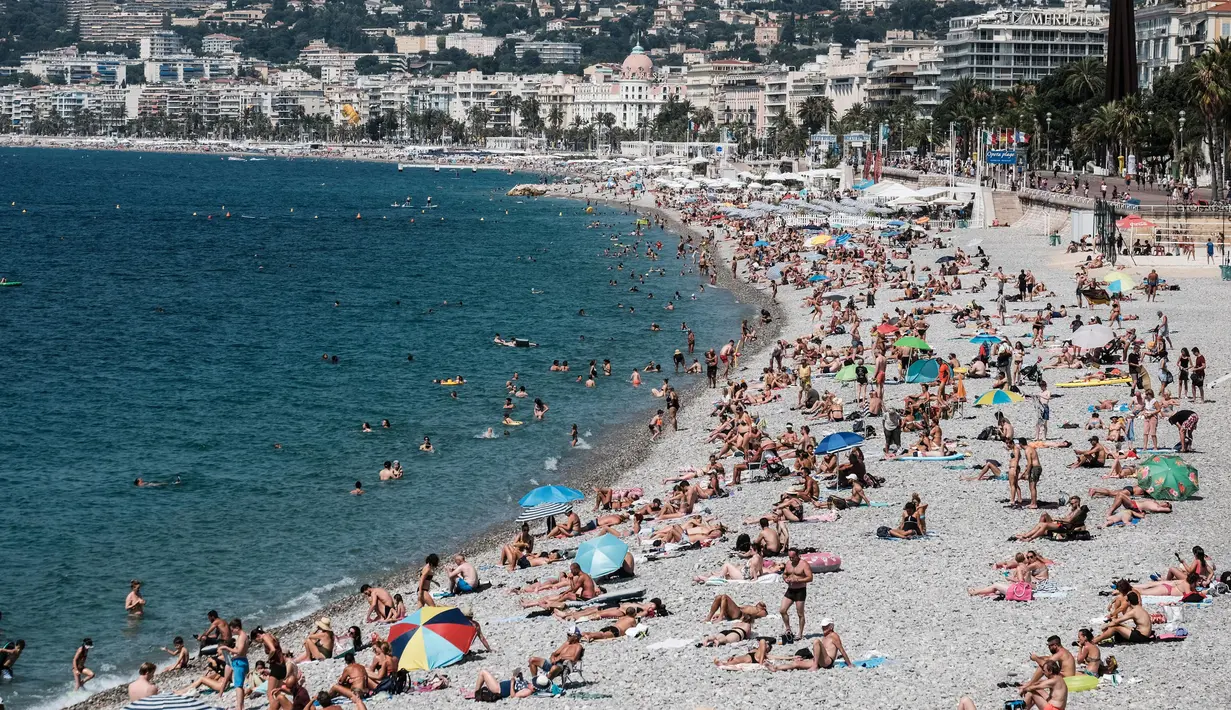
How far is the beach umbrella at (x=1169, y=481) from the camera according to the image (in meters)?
19.6

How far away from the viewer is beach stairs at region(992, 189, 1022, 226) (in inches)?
2397

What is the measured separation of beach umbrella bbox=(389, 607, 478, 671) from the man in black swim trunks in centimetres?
343

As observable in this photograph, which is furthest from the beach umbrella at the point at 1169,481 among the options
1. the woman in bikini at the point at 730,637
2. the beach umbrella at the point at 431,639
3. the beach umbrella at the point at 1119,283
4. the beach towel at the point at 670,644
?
the beach umbrella at the point at 1119,283

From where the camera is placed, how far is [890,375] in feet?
104

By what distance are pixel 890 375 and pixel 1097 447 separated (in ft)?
31.5

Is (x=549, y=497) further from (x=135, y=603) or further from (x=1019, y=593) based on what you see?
(x=1019, y=593)

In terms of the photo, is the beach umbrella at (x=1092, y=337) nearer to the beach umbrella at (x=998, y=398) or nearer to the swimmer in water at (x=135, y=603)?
the beach umbrella at (x=998, y=398)

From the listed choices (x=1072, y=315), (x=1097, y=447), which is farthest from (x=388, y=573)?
(x=1072, y=315)

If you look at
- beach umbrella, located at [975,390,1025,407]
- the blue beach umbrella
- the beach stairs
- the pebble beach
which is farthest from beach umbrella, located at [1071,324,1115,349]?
the beach stairs

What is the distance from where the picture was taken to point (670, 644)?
1623 centimetres

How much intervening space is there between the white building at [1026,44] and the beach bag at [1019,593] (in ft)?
392

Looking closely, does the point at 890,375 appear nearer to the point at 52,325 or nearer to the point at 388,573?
the point at 388,573

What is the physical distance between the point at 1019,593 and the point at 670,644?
153 inches

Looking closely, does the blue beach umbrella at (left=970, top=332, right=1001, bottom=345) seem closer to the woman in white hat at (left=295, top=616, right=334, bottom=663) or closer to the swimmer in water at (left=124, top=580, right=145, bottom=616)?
the woman in white hat at (left=295, top=616, right=334, bottom=663)
